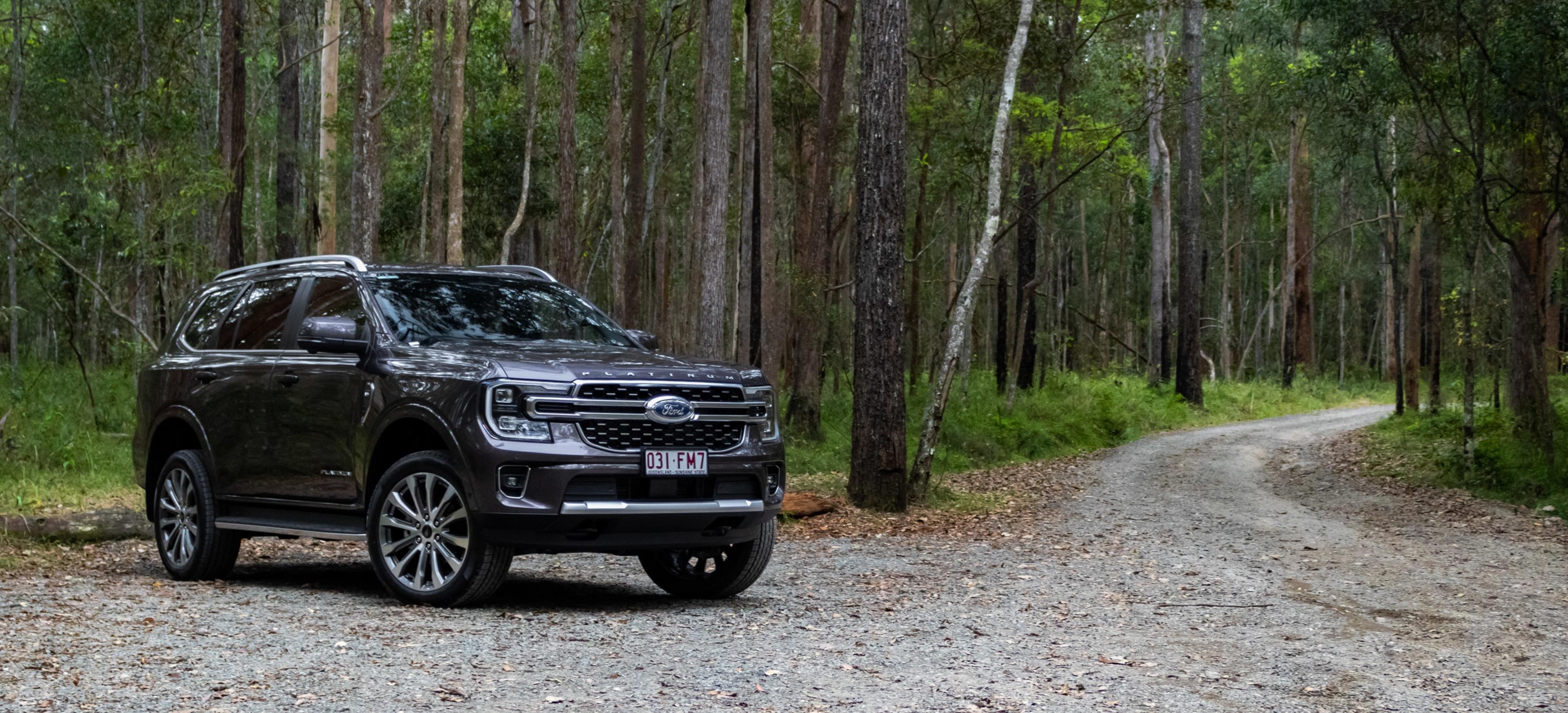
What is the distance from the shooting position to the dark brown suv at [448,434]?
720cm

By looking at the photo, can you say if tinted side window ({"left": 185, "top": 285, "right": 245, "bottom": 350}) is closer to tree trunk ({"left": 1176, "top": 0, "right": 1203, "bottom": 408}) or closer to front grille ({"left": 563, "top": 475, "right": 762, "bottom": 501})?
front grille ({"left": 563, "top": 475, "right": 762, "bottom": 501})

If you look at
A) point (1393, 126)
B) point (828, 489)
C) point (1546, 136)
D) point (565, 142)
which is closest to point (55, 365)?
point (565, 142)

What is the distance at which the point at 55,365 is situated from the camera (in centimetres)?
2825

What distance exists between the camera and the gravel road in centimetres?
549

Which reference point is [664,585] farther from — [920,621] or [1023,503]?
[1023,503]

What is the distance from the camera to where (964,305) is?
584 inches

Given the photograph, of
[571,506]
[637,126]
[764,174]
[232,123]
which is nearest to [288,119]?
[232,123]

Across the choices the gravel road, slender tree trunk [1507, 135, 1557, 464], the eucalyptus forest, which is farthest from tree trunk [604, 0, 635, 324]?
the gravel road

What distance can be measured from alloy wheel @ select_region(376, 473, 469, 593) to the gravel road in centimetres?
23

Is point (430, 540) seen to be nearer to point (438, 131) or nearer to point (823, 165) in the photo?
point (823, 165)

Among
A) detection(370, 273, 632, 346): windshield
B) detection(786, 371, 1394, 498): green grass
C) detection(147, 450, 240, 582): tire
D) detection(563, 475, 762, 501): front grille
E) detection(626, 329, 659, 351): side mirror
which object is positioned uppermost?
detection(370, 273, 632, 346): windshield

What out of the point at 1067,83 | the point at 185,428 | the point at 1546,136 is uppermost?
the point at 1067,83

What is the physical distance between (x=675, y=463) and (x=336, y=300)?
2.43 meters

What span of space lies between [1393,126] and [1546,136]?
21.2 metres
